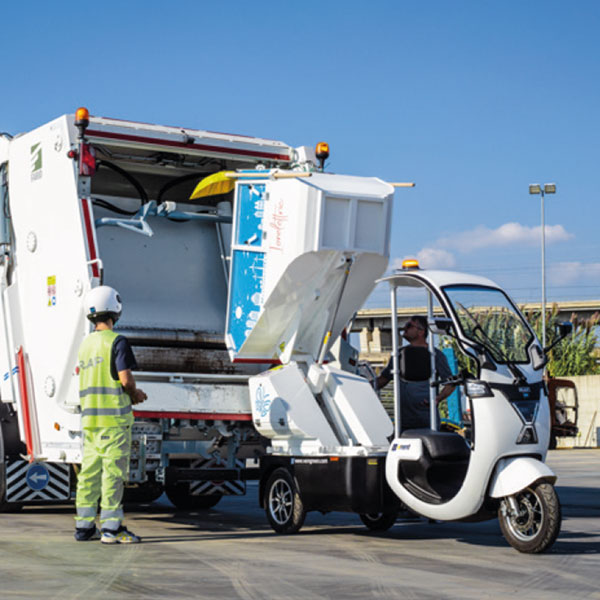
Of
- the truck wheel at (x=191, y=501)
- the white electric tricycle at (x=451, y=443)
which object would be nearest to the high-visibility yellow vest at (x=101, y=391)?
the white electric tricycle at (x=451, y=443)

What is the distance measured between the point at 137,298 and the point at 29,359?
43.1 inches

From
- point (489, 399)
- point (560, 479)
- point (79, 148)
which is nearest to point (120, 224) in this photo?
point (79, 148)

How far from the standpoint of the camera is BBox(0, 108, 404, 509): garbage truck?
9102mm

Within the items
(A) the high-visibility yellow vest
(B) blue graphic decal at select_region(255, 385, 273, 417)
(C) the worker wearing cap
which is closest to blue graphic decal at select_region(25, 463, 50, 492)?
(A) the high-visibility yellow vest

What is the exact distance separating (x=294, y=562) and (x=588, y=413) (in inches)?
1042

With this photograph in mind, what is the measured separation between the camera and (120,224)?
386 inches

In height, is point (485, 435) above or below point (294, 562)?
above

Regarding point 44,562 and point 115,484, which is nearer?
point 44,562

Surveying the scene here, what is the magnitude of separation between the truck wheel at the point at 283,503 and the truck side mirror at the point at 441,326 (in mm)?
1796

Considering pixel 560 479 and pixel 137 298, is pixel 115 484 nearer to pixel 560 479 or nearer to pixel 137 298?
pixel 137 298

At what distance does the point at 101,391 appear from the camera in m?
8.34

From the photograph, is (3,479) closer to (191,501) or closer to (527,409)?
(191,501)

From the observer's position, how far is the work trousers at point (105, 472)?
820 cm

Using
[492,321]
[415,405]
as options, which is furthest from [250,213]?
[492,321]
